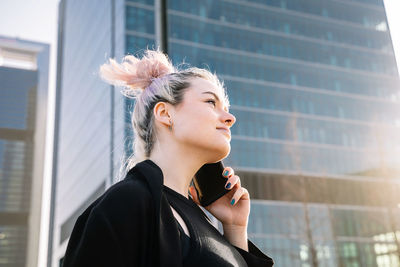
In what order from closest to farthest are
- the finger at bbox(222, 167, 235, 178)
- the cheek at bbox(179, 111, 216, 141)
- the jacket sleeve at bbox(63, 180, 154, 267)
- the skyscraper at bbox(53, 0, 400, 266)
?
the jacket sleeve at bbox(63, 180, 154, 267)
the cheek at bbox(179, 111, 216, 141)
the finger at bbox(222, 167, 235, 178)
the skyscraper at bbox(53, 0, 400, 266)

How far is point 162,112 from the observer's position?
0.98 m

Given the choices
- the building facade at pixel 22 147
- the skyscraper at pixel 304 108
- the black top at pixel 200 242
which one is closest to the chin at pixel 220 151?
the black top at pixel 200 242

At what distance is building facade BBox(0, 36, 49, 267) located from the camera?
4059 cm

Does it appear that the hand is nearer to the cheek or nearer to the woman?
the woman

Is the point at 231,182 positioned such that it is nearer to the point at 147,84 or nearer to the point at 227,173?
the point at 227,173

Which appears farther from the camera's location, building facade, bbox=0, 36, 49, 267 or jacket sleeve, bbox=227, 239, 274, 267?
building facade, bbox=0, 36, 49, 267

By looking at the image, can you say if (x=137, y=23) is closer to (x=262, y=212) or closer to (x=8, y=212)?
(x=262, y=212)

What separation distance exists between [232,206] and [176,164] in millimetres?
185

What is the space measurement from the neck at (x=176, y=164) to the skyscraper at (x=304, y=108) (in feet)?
59.5

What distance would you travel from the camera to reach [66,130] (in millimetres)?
32938

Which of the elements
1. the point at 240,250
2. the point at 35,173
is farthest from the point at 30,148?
the point at 240,250

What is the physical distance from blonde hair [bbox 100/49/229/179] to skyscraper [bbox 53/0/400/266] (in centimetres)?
1799

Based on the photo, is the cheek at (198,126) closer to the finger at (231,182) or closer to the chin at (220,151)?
the chin at (220,151)

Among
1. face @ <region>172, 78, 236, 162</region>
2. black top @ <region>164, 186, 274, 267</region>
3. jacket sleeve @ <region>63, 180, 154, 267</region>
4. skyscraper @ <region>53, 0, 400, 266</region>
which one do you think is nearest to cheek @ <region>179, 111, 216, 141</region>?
face @ <region>172, 78, 236, 162</region>
